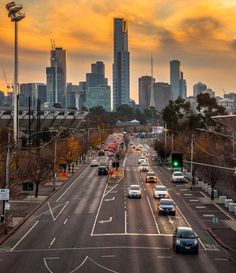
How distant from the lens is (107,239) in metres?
40.9

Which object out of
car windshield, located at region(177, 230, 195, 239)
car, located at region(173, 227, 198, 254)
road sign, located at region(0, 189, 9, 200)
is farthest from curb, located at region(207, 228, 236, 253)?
road sign, located at region(0, 189, 9, 200)

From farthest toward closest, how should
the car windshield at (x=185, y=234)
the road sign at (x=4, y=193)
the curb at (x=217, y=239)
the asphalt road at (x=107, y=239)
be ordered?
the road sign at (x=4, y=193)
the curb at (x=217, y=239)
the car windshield at (x=185, y=234)
the asphalt road at (x=107, y=239)

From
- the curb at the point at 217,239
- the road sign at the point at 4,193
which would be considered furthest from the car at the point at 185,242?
the road sign at the point at 4,193

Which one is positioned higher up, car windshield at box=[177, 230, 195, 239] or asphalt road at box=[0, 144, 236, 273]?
car windshield at box=[177, 230, 195, 239]

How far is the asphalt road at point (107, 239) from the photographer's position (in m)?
32.8

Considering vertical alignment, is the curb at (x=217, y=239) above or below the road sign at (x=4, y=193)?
below

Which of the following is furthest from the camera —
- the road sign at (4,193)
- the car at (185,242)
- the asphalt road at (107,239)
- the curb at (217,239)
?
the road sign at (4,193)

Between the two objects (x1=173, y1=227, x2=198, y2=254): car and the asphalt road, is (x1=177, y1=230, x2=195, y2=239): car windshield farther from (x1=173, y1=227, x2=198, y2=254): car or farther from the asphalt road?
the asphalt road

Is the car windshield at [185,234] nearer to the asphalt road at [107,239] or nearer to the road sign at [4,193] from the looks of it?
the asphalt road at [107,239]

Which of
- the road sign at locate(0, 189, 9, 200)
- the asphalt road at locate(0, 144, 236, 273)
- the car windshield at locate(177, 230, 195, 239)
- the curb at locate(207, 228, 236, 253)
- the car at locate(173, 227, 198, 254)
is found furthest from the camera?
the road sign at locate(0, 189, 9, 200)

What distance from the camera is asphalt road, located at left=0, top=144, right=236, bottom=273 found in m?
32.8

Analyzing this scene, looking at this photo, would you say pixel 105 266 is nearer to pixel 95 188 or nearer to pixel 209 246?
pixel 209 246

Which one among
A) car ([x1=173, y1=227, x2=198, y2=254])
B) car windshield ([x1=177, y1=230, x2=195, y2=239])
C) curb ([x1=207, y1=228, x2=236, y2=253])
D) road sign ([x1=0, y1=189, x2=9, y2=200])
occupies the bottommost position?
curb ([x1=207, y1=228, x2=236, y2=253])

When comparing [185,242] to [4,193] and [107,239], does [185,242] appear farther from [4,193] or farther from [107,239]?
[4,193]
